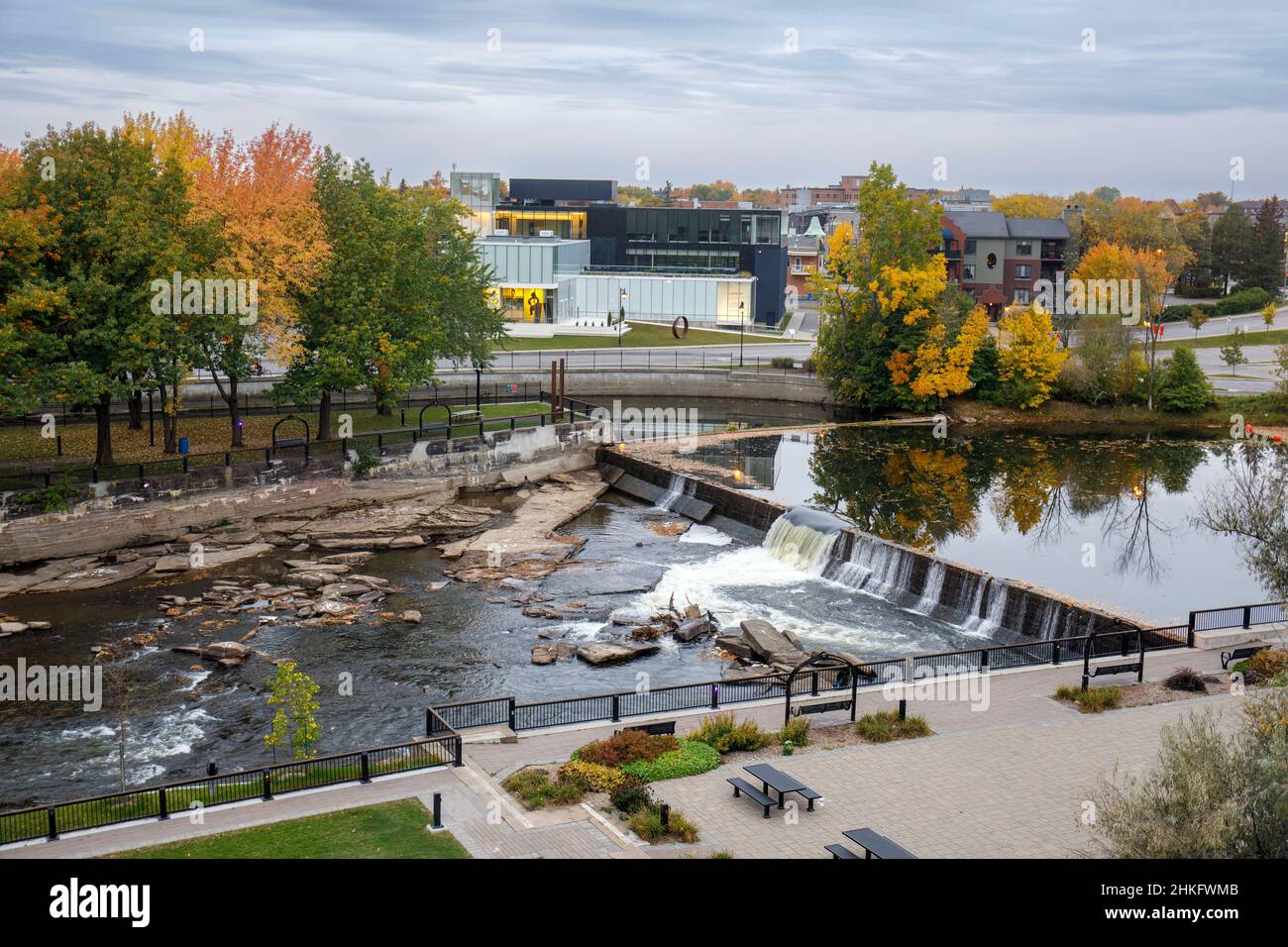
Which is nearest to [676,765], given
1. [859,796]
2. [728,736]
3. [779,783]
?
[728,736]

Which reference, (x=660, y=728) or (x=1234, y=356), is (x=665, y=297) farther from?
(x=660, y=728)

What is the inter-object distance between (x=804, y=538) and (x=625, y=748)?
68.7ft

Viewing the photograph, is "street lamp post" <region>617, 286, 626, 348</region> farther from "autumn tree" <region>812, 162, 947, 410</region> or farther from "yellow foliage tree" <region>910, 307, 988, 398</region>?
"yellow foliage tree" <region>910, 307, 988, 398</region>

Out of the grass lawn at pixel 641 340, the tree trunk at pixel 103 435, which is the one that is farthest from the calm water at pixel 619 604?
the grass lawn at pixel 641 340

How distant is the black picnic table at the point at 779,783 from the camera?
1998 centimetres

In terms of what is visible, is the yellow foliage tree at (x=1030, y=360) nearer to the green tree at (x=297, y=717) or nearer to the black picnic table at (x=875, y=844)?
the green tree at (x=297, y=717)

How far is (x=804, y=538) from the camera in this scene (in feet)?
138

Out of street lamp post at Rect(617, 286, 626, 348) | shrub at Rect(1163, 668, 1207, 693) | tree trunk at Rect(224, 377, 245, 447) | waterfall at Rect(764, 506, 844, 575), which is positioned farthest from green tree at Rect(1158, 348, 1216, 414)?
tree trunk at Rect(224, 377, 245, 447)

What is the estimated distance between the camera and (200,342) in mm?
46375

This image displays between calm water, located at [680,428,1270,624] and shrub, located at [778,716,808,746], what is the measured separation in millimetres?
14594

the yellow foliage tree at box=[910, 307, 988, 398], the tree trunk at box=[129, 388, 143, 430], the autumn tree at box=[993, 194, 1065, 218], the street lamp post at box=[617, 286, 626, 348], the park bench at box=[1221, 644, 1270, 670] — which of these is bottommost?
the park bench at box=[1221, 644, 1270, 670]

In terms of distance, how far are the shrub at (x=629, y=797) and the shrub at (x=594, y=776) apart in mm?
263

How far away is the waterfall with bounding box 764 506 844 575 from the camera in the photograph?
41188 millimetres

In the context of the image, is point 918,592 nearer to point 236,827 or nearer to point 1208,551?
point 1208,551
